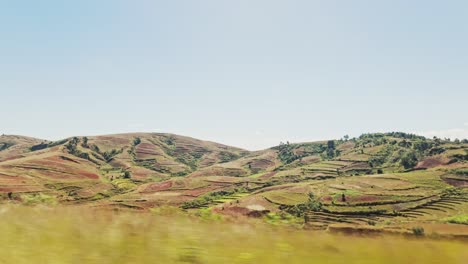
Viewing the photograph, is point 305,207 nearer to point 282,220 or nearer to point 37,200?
point 37,200

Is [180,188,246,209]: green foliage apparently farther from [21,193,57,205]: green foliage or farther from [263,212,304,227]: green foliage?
[263,212,304,227]: green foliage

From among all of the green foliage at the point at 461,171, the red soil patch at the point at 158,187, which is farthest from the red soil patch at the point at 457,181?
the red soil patch at the point at 158,187

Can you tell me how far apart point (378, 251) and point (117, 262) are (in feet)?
14.9

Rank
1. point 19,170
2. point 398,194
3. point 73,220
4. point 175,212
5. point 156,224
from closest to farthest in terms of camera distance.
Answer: point 156,224 < point 73,220 < point 175,212 < point 398,194 < point 19,170

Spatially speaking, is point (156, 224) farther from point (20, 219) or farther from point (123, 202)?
point (123, 202)

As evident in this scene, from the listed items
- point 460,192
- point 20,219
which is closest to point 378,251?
point 20,219

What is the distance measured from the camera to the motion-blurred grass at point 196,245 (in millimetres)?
6582

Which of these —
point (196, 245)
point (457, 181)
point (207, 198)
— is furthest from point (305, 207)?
point (196, 245)

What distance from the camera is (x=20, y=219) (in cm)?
900

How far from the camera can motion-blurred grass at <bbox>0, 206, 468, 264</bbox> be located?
259 inches

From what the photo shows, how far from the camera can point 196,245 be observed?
6980 mm

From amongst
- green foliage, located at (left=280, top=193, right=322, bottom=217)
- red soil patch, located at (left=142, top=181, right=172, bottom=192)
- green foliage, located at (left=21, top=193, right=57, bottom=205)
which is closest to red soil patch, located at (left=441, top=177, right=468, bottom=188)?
green foliage, located at (left=280, top=193, right=322, bottom=217)

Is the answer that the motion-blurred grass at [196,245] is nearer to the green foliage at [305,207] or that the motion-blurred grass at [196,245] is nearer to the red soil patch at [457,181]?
the green foliage at [305,207]

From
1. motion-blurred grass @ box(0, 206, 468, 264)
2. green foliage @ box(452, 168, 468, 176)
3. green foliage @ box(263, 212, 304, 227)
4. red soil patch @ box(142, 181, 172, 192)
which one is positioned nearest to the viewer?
motion-blurred grass @ box(0, 206, 468, 264)
